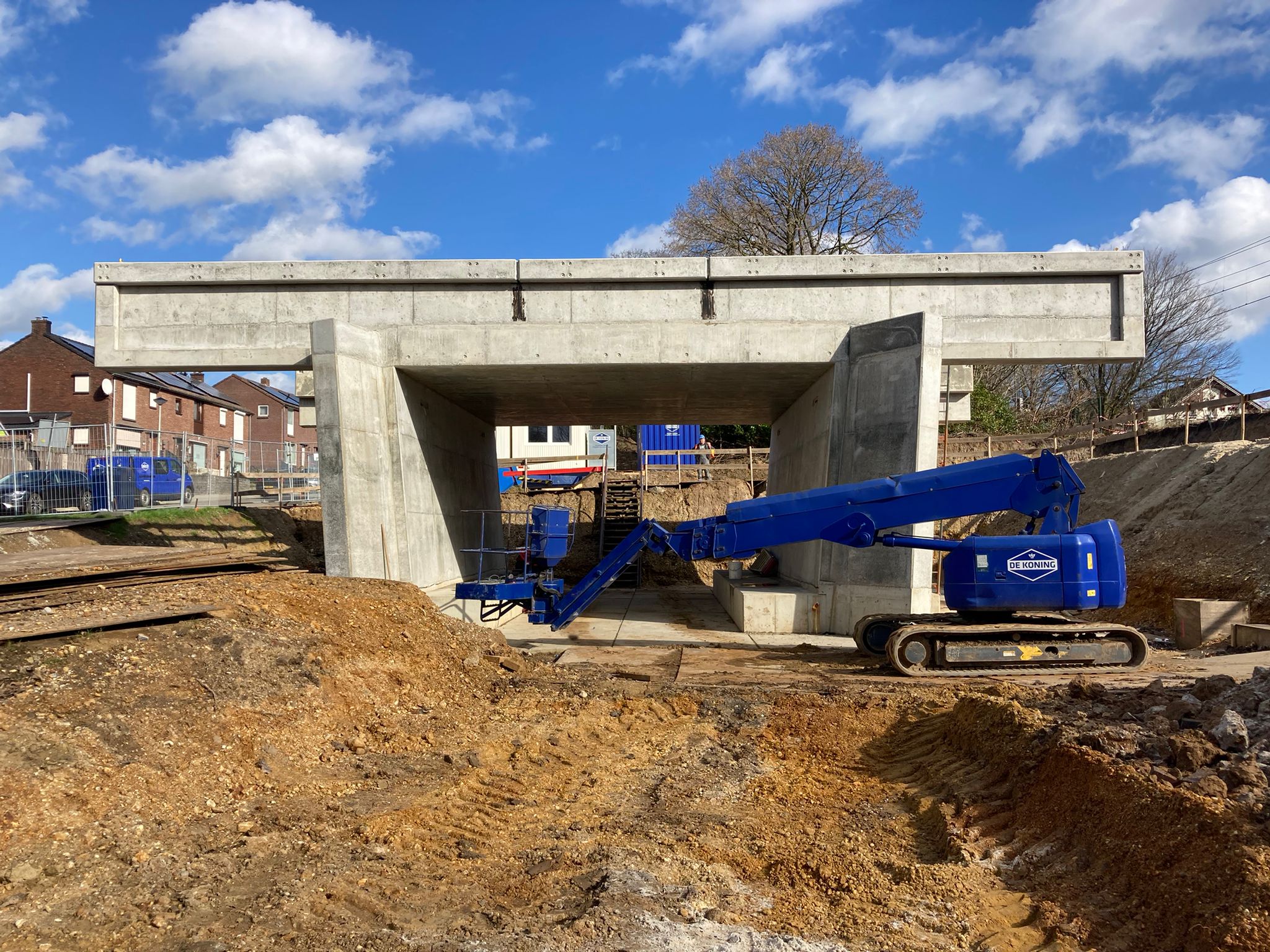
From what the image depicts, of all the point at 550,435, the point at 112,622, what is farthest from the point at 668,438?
the point at 112,622

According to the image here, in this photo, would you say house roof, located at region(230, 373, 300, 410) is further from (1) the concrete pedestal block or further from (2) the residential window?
(1) the concrete pedestal block

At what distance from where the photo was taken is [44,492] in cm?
2014

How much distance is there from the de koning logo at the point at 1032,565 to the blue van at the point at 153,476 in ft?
64.9

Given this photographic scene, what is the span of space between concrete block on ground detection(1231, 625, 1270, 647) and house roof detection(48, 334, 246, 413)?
40174 millimetres

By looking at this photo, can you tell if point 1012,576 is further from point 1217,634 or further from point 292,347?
point 292,347

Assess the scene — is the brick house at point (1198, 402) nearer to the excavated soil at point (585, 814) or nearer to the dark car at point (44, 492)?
the excavated soil at point (585, 814)

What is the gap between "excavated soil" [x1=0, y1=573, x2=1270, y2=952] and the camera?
415 centimetres

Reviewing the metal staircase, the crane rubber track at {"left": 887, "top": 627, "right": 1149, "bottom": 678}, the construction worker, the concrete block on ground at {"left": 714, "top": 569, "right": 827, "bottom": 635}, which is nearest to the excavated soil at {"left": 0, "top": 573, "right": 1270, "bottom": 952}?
the crane rubber track at {"left": 887, "top": 627, "right": 1149, "bottom": 678}

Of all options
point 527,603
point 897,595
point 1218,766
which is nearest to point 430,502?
point 527,603

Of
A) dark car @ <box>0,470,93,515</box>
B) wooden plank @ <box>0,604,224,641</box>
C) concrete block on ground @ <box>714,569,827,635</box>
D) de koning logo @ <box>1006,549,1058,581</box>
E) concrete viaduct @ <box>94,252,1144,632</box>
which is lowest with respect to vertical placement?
concrete block on ground @ <box>714,569,827,635</box>

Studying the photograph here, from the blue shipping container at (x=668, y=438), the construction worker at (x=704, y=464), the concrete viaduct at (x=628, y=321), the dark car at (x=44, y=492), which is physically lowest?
the dark car at (x=44, y=492)

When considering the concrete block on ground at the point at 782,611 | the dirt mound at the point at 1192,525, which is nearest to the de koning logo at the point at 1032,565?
Result: the concrete block on ground at the point at 782,611

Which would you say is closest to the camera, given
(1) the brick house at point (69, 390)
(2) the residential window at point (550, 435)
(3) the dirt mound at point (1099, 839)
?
(3) the dirt mound at point (1099, 839)

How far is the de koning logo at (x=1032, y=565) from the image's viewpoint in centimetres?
982
